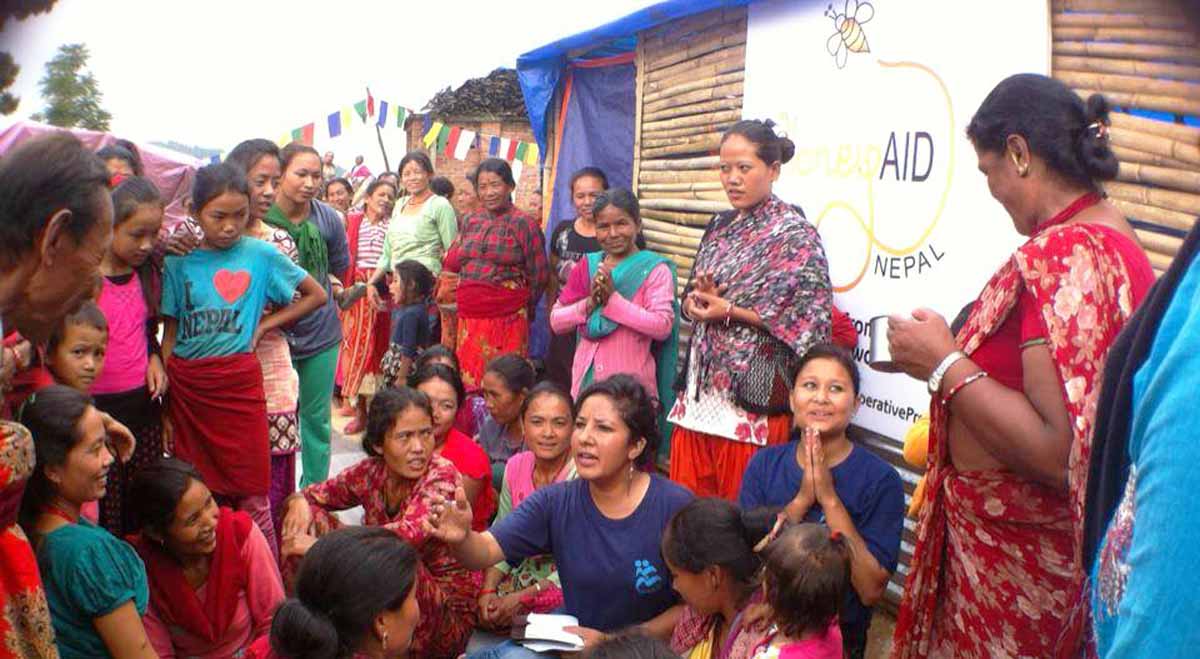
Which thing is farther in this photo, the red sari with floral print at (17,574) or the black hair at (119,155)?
the black hair at (119,155)

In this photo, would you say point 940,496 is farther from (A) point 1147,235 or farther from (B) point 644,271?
(B) point 644,271

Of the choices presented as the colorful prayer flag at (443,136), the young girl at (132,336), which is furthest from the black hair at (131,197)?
the colorful prayer flag at (443,136)

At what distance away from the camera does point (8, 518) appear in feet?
7.00

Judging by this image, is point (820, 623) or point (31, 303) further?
point (820, 623)

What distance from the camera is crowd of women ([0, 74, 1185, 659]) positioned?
5.37 ft

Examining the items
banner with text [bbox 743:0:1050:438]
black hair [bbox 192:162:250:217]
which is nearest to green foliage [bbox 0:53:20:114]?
banner with text [bbox 743:0:1050:438]

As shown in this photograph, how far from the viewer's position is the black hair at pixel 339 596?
216cm

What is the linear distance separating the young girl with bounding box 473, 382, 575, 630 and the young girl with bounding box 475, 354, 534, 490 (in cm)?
48

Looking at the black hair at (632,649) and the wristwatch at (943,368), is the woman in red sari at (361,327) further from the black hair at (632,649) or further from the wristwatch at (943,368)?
the wristwatch at (943,368)

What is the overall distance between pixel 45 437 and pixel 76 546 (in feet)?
1.00

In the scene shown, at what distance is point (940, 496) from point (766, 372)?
4.88 ft

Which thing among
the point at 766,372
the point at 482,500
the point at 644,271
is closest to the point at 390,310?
the point at 644,271

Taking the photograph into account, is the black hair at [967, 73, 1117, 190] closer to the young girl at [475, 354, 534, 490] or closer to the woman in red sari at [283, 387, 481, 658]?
the woman in red sari at [283, 387, 481, 658]

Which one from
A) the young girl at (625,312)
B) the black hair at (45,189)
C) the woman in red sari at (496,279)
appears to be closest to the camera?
the black hair at (45,189)
